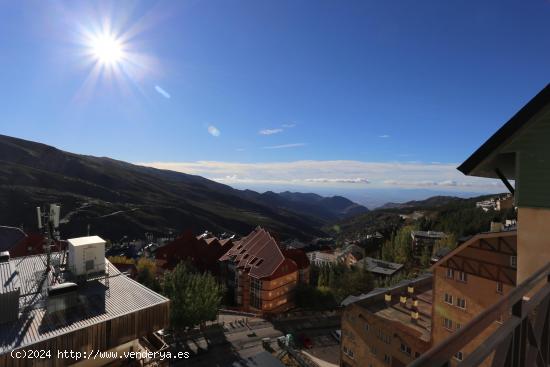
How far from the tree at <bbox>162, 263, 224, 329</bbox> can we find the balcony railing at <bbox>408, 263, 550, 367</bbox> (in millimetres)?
32203

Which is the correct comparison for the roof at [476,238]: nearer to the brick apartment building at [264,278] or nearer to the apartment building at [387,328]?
the apartment building at [387,328]

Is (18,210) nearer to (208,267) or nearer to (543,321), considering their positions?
(208,267)

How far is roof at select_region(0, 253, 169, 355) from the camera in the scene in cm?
1090

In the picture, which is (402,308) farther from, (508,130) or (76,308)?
(76,308)

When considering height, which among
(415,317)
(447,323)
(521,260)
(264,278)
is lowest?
(264,278)

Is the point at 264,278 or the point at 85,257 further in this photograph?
the point at 264,278

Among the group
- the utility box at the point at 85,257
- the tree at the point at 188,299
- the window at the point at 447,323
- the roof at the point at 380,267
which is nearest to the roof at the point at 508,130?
the window at the point at 447,323

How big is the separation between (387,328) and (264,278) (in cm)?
2436

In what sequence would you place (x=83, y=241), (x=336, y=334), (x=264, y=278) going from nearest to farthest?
(x=83, y=241) → (x=336, y=334) → (x=264, y=278)

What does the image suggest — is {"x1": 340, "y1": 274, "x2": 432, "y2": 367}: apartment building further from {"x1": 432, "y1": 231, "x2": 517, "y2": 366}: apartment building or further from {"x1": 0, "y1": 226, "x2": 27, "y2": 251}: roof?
{"x1": 0, "y1": 226, "x2": 27, "y2": 251}: roof

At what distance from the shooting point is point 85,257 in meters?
16.5

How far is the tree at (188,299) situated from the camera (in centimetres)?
3062

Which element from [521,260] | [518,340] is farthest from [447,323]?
[518,340]

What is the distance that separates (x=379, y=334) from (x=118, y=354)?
1728cm
